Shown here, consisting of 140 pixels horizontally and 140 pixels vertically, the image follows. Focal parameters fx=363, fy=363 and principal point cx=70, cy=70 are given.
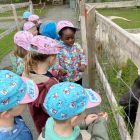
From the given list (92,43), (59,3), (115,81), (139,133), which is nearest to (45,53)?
(139,133)

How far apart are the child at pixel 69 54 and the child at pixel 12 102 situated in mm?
1959

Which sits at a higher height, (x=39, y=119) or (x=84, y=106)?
(x=84, y=106)

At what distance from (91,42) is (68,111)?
3.29 meters

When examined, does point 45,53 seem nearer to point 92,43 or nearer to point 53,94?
point 53,94

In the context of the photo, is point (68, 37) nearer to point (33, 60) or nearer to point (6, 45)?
point (33, 60)

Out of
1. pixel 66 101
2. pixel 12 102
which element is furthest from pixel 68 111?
pixel 12 102

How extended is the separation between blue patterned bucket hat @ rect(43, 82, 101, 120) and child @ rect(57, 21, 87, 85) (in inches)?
84.0

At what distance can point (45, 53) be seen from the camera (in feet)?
10.4

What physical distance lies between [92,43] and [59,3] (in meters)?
29.2

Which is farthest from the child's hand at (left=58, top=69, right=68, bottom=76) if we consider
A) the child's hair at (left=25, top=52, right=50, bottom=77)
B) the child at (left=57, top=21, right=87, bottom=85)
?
the child's hair at (left=25, top=52, right=50, bottom=77)

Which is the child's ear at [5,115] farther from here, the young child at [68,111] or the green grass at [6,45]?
the green grass at [6,45]

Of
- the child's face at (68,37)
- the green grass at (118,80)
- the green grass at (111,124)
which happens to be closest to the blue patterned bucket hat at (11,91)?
the green grass at (111,124)

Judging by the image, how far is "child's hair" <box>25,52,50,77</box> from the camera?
313 cm

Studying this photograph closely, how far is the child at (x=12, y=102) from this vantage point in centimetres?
216
